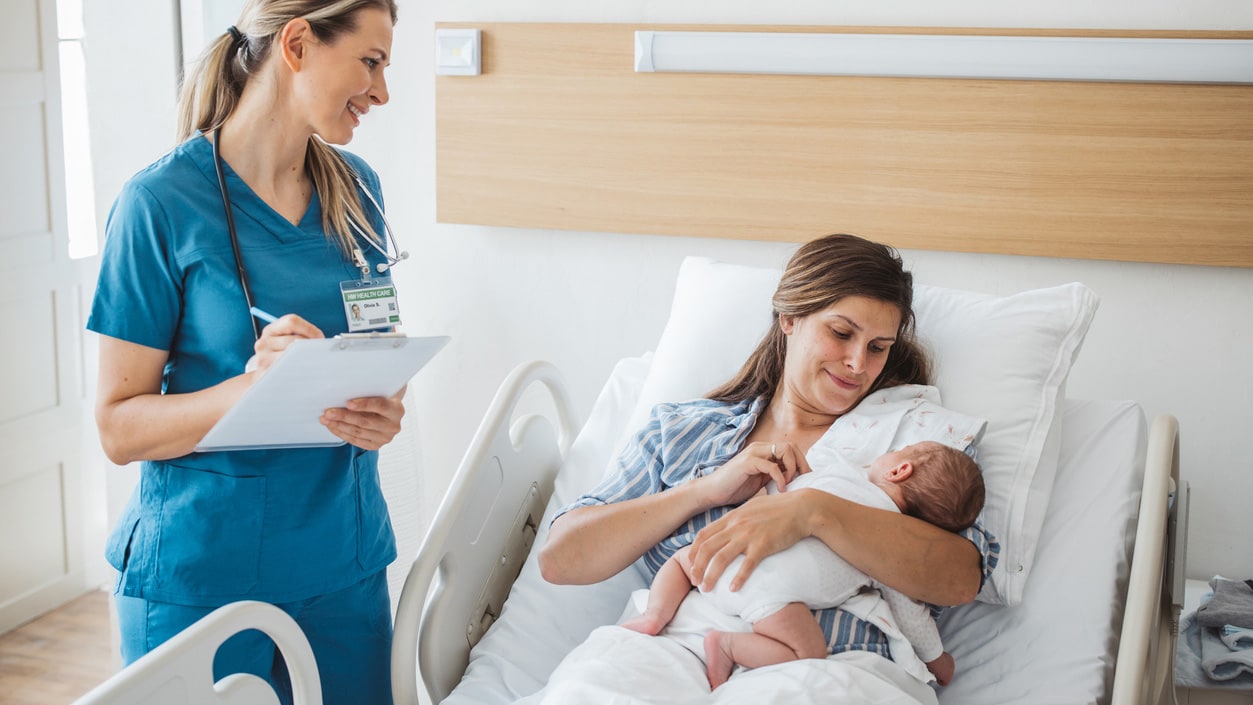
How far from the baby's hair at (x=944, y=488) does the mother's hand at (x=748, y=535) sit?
0.17m

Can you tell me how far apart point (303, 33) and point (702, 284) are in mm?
902

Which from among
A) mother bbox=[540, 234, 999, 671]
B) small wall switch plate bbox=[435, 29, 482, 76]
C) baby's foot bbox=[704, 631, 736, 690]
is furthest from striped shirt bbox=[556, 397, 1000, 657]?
small wall switch plate bbox=[435, 29, 482, 76]

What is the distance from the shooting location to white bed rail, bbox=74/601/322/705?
1.19 meters

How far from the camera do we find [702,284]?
218cm

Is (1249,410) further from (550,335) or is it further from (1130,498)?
(550,335)

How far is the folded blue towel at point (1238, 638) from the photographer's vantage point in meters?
1.91

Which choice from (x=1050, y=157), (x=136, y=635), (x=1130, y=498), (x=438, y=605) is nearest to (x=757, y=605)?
(x=438, y=605)

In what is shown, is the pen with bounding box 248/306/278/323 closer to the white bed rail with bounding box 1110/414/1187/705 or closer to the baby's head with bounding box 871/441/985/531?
the baby's head with bounding box 871/441/985/531

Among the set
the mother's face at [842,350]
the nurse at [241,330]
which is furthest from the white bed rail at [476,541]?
the mother's face at [842,350]

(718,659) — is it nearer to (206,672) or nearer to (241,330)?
(206,672)

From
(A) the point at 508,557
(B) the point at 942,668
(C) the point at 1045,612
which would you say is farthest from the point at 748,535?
(A) the point at 508,557

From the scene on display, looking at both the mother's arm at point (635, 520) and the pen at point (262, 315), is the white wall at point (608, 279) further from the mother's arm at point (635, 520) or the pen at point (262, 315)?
the pen at point (262, 315)

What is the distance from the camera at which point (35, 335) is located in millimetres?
3596

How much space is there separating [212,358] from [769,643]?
0.89 meters
